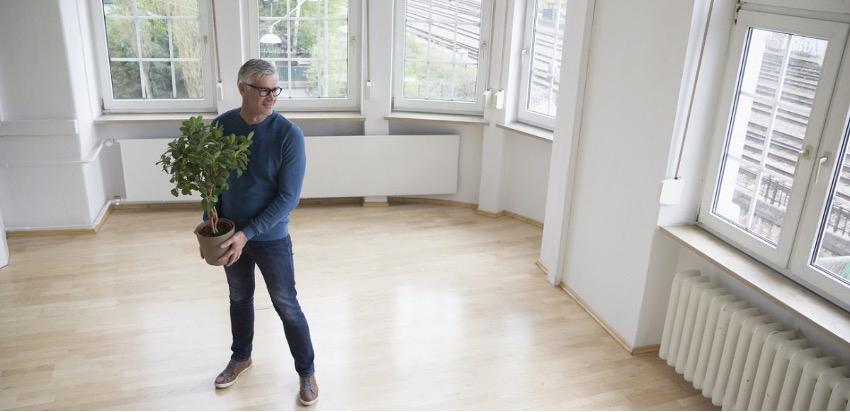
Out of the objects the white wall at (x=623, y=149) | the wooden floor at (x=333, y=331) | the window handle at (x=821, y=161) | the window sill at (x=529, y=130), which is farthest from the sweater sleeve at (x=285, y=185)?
the window sill at (x=529, y=130)

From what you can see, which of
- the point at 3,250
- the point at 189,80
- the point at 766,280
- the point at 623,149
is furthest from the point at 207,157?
the point at 189,80

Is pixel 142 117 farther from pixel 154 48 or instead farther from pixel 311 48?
pixel 311 48

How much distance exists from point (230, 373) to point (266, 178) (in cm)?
107

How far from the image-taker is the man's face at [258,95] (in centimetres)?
264

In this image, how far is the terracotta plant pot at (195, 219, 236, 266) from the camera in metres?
2.62

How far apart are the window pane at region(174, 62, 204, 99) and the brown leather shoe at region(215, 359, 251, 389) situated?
281 cm

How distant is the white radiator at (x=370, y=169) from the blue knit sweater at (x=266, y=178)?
2603 mm

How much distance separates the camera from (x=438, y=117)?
17.9ft

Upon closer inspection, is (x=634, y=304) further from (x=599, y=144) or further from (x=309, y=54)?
(x=309, y=54)

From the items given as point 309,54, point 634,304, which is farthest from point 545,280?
point 309,54

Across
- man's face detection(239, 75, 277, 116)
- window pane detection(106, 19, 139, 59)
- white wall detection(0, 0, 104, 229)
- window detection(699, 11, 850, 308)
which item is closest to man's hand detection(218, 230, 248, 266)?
man's face detection(239, 75, 277, 116)

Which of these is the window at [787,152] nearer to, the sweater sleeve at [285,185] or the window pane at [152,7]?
the sweater sleeve at [285,185]

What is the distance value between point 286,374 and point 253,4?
306 centimetres

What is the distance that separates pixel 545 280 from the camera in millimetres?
4391
